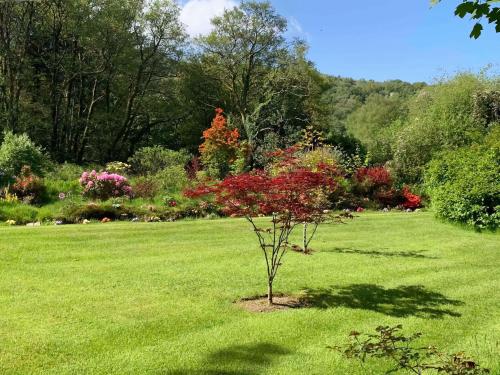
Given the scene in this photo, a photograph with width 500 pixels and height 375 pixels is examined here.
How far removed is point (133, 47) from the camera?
85.6 feet

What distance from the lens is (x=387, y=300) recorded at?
21.1 ft

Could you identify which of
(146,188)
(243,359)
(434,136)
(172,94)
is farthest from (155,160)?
(243,359)

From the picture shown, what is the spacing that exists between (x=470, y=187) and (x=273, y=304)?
8635 mm

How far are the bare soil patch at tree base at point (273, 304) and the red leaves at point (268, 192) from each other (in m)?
1.10

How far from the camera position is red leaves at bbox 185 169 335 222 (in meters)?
6.03

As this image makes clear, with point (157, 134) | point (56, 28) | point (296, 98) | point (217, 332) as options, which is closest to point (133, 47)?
point (56, 28)

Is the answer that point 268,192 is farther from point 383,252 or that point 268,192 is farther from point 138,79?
point 138,79

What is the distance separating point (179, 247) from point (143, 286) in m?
2.74

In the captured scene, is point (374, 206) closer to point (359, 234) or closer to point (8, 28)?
point (359, 234)

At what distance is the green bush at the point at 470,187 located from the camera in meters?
12.2

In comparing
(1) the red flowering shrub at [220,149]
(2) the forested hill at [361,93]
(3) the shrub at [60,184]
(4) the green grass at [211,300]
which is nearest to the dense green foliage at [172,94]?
(1) the red flowering shrub at [220,149]

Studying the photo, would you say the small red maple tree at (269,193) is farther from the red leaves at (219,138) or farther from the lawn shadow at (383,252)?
the red leaves at (219,138)

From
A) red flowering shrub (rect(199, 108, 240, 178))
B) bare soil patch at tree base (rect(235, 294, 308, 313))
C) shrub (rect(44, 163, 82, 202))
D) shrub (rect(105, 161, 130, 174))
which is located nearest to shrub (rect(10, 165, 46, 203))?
shrub (rect(44, 163, 82, 202))

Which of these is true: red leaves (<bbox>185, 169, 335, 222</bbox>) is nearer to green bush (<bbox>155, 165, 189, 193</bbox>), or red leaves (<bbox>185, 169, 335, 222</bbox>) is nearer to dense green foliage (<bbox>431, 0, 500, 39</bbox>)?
dense green foliage (<bbox>431, 0, 500, 39</bbox>)
